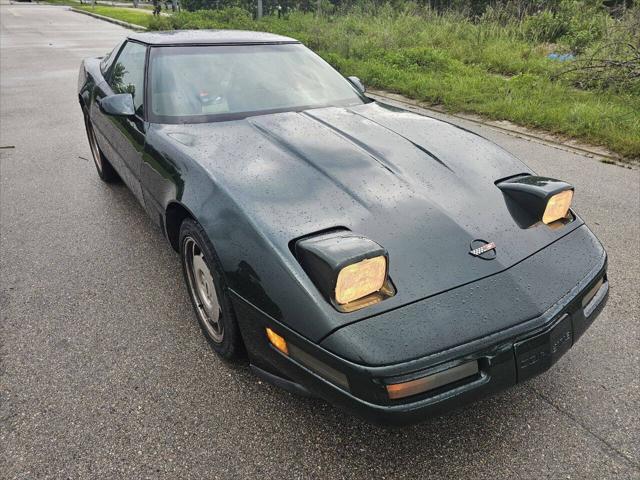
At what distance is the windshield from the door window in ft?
0.35

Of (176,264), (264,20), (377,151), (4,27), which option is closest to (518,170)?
(377,151)

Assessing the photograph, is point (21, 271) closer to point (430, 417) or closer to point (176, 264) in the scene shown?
point (176, 264)

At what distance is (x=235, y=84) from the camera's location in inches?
106

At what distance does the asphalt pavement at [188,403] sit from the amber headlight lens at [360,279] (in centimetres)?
62

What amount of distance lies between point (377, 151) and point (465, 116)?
4.57m

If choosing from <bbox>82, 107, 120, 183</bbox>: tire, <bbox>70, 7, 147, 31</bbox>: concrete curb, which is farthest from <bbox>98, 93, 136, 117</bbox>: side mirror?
<bbox>70, 7, 147, 31</bbox>: concrete curb

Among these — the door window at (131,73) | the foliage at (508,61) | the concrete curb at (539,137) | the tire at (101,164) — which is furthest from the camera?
the foliage at (508,61)

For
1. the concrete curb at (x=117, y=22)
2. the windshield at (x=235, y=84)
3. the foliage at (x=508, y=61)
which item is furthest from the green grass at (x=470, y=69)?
the concrete curb at (x=117, y=22)

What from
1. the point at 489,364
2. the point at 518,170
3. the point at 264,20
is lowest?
the point at 489,364

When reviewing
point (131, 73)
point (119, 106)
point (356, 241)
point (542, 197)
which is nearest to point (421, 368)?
point (356, 241)

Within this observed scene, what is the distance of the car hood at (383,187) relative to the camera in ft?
5.26

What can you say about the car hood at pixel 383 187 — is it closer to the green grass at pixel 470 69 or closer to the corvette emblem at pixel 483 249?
the corvette emblem at pixel 483 249

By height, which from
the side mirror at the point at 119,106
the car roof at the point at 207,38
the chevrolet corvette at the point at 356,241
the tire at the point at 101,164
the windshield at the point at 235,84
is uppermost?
the car roof at the point at 207,38

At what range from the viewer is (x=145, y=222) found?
3318 mm
